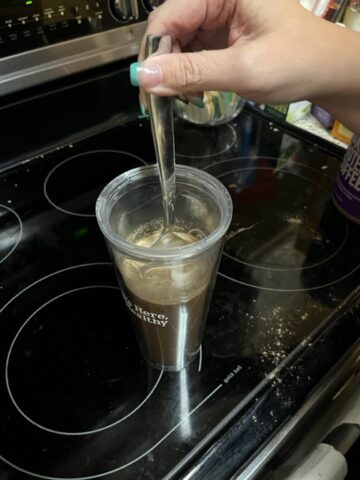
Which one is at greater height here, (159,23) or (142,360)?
(159,23)

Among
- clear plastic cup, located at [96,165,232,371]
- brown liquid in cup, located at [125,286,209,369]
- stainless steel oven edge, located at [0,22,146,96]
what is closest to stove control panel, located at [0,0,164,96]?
stainless steel oven edge, located at [0,22,146,96]

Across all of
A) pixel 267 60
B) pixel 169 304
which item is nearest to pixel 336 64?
pixel 267 60

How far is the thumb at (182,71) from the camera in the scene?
0.36 meters

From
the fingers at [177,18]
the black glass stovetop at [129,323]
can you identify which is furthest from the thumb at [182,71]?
the black glass stovetop at [129,323]

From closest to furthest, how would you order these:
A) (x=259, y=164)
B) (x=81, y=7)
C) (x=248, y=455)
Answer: (x=248, y=455) → (x=81, y=7) → (x=259, y=164)

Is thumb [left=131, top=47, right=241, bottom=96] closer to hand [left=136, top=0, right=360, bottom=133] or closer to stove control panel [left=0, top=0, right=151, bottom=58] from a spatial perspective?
hand [left=136, top=0, right=360, bottom=133]

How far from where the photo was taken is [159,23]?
0.48 m

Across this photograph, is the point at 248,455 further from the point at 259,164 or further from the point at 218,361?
the point at 259,164

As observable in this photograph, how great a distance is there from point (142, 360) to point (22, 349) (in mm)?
134

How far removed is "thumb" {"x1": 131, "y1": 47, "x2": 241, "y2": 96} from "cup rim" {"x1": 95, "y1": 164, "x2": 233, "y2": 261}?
9cm

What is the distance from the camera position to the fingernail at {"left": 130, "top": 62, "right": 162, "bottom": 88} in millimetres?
A: 361

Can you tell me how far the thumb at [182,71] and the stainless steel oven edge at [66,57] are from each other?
0.30 metres

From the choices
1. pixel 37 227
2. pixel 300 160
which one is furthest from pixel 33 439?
pixel 300 160

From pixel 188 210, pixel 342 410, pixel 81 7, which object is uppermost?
pixel 81 7
